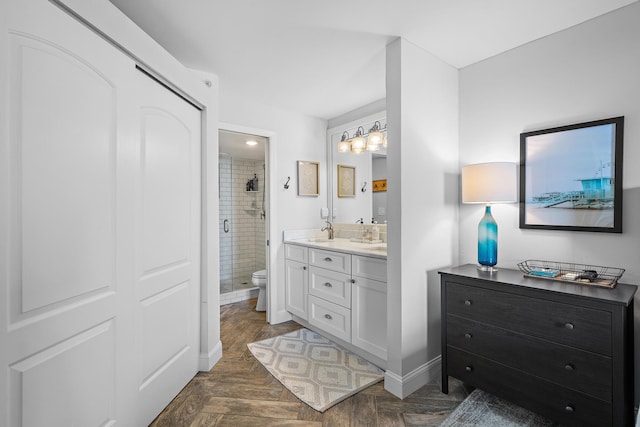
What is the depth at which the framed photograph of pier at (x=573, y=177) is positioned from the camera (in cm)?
177

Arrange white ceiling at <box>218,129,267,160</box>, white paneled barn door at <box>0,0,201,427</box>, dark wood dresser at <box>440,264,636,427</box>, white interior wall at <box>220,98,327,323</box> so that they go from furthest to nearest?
white ceiling at <box>218,129,267,160</box> < white interior wall at <box>220,98,327,323</box> < dark wood dresser at <box>440,264,636,427</box> < white paneled barn door at <box>0,0,201,427</box>

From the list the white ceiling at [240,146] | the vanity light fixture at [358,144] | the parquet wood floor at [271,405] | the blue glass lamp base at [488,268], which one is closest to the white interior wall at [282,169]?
the white ceiling at [240,146]

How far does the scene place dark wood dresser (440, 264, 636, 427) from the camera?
144cm

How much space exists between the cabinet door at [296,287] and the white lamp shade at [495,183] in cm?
178

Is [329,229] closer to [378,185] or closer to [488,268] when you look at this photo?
[378,185]

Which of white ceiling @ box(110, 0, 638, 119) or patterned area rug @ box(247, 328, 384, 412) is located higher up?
white ceiling @ box(110, 0, 638, 119)

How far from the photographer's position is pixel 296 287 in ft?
10.6

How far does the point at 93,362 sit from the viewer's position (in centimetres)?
137

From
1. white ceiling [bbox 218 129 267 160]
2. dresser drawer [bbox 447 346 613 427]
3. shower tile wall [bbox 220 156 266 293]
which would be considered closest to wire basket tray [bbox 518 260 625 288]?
dresser drawer [bbox 447 346 613 427]

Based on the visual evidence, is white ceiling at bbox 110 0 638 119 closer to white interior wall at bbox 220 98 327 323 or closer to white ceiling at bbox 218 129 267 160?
white interior wall at bbox 220 98 327 323

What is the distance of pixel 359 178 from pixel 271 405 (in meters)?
2.39

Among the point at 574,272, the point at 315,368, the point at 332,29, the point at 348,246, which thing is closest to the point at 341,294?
the point at 348,246

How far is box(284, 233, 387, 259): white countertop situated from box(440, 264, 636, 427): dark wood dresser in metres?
0.57

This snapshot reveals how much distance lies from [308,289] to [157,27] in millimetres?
2468
